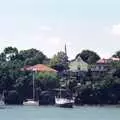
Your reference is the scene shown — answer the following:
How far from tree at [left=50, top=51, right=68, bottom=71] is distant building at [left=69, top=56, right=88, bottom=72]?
1.60 m

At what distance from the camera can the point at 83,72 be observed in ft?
446

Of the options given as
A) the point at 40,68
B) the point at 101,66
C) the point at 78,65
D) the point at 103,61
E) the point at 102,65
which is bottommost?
the point at 40,68

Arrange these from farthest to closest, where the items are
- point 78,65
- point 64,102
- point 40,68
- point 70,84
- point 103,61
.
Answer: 1. point 78,65
2. point 103,61
3. point 40,68
4. point 70,84
5. point 64,102

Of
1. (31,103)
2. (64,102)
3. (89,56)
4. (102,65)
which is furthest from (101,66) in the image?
(64,102)

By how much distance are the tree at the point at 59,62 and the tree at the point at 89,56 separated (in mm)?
3656

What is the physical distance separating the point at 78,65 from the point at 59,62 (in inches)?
149

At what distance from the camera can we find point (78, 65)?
14288cm

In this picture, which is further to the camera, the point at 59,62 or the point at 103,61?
the point at 59,62

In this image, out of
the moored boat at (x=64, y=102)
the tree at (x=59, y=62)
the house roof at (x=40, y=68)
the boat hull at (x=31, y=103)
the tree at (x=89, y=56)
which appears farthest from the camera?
the tree at (x=89, y=56)

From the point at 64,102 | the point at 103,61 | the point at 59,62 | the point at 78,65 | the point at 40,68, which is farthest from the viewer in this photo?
the point at 59,62

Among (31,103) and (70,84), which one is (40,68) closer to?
(70,84)

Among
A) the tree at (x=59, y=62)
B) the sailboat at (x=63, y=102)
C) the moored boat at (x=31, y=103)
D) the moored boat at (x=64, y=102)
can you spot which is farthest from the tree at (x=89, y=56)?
the moored boat at (x=64, y=102)

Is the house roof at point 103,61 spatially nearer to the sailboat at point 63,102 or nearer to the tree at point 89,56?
the tree at point 89,56

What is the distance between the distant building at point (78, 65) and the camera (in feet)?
461
